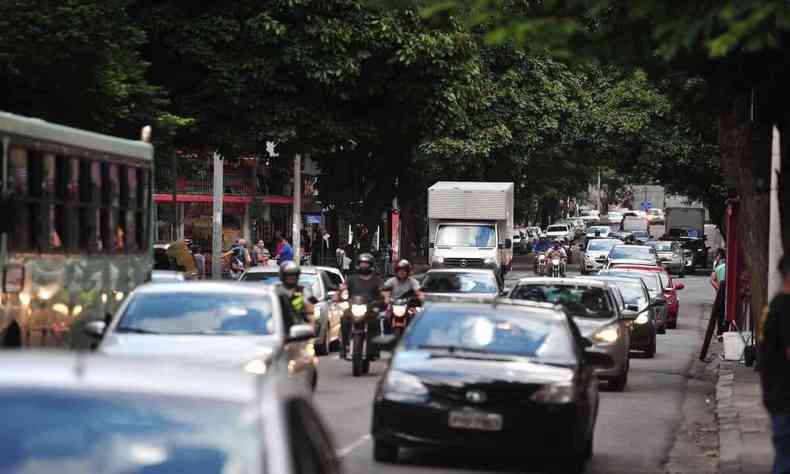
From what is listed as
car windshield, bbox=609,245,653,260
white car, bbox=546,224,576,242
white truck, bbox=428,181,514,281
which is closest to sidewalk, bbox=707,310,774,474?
white truck, bbox=428,181,514,281

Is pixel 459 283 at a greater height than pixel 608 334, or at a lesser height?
greater

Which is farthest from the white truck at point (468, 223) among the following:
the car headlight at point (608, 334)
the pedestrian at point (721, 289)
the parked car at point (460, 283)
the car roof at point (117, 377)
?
the car roof at point (117, 377)

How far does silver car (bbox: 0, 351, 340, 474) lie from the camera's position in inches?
202

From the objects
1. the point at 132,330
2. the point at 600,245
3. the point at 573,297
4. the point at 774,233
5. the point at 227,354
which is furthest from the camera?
the point at 600,245

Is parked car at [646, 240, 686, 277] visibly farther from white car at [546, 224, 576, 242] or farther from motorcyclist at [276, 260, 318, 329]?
motorcyclist at [276, 260, 318, 329]

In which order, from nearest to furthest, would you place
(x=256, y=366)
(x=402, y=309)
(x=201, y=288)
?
(x=256, y=366), (x=201, y=288), (x=402, y=309)

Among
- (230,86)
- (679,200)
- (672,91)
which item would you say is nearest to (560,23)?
(672,91)

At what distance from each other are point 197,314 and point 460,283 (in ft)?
51.1

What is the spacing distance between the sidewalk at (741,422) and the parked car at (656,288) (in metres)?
9.17

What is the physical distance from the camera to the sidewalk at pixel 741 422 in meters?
14.6

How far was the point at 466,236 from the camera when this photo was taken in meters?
48.9

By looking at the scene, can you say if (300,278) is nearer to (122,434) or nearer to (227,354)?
(227,354)

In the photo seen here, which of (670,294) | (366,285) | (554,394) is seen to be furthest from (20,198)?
(670,294)

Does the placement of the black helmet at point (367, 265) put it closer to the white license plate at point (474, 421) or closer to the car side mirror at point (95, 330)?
the car side mirror at point (95, 330)
